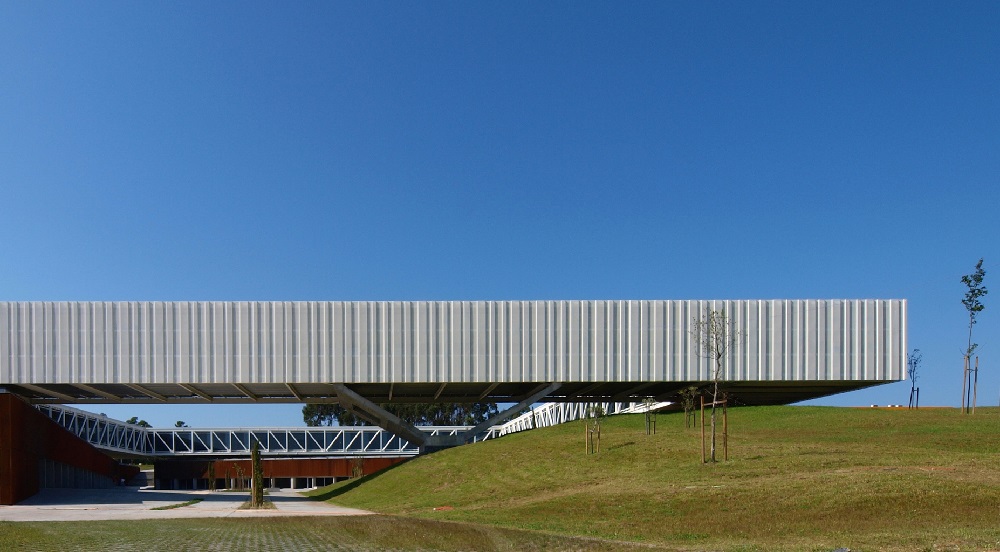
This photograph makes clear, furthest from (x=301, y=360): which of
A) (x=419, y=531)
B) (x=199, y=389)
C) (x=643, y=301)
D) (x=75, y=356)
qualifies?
(x=419, y=531)

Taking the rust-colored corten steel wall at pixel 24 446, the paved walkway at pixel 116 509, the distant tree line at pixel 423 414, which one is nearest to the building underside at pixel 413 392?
the rust-colored corten steel wall at pixel 24 446

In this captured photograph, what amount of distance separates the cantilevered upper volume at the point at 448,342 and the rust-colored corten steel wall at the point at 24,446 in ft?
10.2

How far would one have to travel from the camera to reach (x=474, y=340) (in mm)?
49125

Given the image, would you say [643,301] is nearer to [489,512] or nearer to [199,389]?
[489,512]

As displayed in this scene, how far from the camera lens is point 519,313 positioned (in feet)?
162

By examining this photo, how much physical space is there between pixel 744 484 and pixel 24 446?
40312mm

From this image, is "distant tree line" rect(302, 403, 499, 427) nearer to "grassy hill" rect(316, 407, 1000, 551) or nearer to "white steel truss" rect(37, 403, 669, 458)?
"white steel truss" rect(37, 403, 669, 458)

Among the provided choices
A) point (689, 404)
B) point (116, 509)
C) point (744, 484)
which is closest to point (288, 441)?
point (116, 509)

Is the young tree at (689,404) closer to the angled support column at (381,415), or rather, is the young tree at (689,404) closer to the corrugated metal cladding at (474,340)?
the corrugated metal cladding at (474,340)

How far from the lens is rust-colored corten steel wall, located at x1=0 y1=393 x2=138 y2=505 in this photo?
41250 millimetres

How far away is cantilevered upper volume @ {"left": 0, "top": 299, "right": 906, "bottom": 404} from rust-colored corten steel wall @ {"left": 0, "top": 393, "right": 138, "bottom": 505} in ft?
10.2

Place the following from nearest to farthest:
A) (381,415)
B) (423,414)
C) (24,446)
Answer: (24,446)
(381,415)
(423,414)

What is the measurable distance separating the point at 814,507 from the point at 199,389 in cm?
4425

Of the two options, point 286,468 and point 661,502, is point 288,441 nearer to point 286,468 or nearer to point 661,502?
point 286,468
